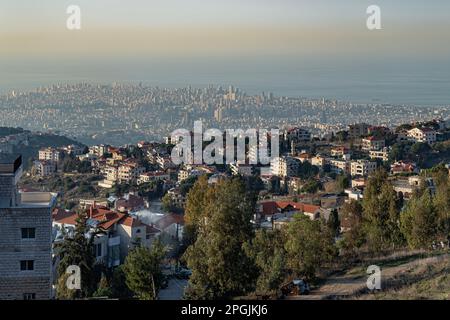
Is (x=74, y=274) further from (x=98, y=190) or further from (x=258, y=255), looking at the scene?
(x=98, y=190)

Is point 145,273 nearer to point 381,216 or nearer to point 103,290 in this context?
point 103,290

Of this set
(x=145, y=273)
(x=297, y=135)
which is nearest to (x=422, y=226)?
(x=145, y=273)

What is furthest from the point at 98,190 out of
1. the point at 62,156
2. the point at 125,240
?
the point at 125,240

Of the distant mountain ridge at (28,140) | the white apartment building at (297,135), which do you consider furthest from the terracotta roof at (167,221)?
the distant mountain ridge at (28,140)

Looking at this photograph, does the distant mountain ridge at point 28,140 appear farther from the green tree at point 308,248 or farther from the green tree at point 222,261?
the green tree at point 222,261

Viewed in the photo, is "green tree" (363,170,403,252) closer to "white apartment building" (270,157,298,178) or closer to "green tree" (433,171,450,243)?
"green tree" (433,171,450,243)

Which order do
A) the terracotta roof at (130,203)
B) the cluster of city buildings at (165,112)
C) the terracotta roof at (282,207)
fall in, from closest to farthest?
the terracotta roof at (282,207) < the terracotta roof at (130,203) < the cluster of city buildings at (165,112)
